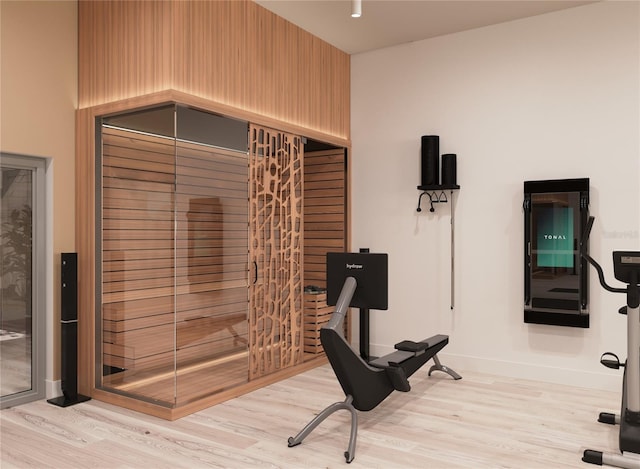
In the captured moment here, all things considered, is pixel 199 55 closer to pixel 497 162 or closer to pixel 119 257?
pixel 119 257

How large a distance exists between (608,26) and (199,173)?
381 centimetres

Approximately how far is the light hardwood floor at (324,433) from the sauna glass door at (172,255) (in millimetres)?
331

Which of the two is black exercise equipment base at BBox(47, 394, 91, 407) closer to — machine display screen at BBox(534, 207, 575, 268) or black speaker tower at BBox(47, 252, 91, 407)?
black speaker tower at BBox(47, 252, 91, 407)

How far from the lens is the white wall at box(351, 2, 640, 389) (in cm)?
466

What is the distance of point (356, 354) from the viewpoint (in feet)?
11.5

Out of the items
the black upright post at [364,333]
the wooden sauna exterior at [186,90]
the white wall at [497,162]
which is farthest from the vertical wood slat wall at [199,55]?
the black upright post at [364,333]

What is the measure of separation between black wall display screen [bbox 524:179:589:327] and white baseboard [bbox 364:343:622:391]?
0.45 meters

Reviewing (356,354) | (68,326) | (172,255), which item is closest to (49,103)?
(172,255)

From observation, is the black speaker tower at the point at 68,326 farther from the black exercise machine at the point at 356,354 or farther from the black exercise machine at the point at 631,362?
the black exercise machine at the point at 631,362

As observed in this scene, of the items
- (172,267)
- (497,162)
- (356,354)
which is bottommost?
(356,354)

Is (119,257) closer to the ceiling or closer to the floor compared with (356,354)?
closer to the ceiling

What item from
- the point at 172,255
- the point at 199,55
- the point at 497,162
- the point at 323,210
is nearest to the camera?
the point at 172,255

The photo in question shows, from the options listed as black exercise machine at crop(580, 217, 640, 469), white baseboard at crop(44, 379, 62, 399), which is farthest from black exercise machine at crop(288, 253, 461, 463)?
white baseboard at crop(44, 379, 62, 399)

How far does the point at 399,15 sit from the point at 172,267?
125 inches
